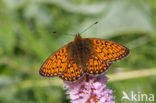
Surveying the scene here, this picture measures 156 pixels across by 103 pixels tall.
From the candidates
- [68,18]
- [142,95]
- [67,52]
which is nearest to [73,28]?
[68,18]

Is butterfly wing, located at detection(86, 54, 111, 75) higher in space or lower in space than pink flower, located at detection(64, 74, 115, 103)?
higher

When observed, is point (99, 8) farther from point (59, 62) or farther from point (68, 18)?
point (59, 62)

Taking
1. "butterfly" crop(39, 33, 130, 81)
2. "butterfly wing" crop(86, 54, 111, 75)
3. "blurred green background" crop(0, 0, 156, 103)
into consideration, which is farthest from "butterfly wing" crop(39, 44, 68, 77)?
"blurred green background" crop(0, 0, 156, 103)

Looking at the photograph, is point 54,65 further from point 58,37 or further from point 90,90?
point 58,37

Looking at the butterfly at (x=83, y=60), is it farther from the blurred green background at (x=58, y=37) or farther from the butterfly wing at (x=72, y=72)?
the blurred green background at (x=58, y=37)

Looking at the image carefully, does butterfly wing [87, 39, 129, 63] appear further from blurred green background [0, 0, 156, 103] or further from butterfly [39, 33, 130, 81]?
blurred green background [0, 0, 156, 103]

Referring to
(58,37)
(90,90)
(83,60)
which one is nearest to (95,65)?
(83,60)

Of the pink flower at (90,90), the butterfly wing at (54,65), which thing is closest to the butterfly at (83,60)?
the butterfly wing at (54,65)
